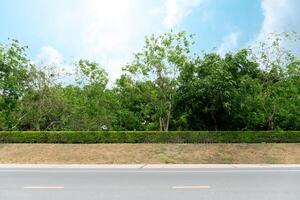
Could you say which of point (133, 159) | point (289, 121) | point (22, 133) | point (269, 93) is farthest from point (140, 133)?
point (289, 121)

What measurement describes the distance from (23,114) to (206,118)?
13.3m

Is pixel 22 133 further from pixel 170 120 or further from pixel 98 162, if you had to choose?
pixel 170 120

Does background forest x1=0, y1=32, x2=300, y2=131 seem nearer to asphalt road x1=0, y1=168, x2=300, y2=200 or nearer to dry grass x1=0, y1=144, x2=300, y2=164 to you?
dry grass x1=0, y1=144, x2=300, y2=164

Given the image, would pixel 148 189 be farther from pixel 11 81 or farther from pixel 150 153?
pixel 11 81

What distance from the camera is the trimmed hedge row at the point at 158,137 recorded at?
24.9 meters

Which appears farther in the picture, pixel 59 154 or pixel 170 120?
pixel 170 120

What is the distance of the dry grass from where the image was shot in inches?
846

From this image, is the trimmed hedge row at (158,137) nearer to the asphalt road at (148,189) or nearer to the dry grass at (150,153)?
the dry grass at (150,153)

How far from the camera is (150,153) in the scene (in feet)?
74.2

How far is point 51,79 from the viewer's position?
31.3 meters

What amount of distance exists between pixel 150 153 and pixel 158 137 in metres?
2.39

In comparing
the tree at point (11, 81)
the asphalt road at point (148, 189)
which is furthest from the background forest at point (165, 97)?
the asphalt road at point (148, 189)

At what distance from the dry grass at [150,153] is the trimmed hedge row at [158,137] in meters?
0.63

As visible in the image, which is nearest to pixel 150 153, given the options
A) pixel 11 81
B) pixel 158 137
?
pixel 158 137
